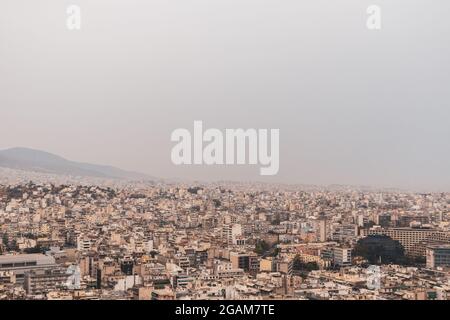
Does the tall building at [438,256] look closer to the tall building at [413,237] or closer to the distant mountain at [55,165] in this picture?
the tall building at [413,237]

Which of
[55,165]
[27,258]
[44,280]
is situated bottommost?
[44,280]

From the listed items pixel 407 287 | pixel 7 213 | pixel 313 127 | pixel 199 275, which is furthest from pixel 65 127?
pixel 407 287

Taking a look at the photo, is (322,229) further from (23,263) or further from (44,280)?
(23,263)

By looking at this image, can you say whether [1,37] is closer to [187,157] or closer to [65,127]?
[65,127]

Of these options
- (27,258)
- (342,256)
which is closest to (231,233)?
(342,256)

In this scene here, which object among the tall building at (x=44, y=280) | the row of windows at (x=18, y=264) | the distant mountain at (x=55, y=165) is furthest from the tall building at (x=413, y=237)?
the row of windows at (x=18, y=264)
